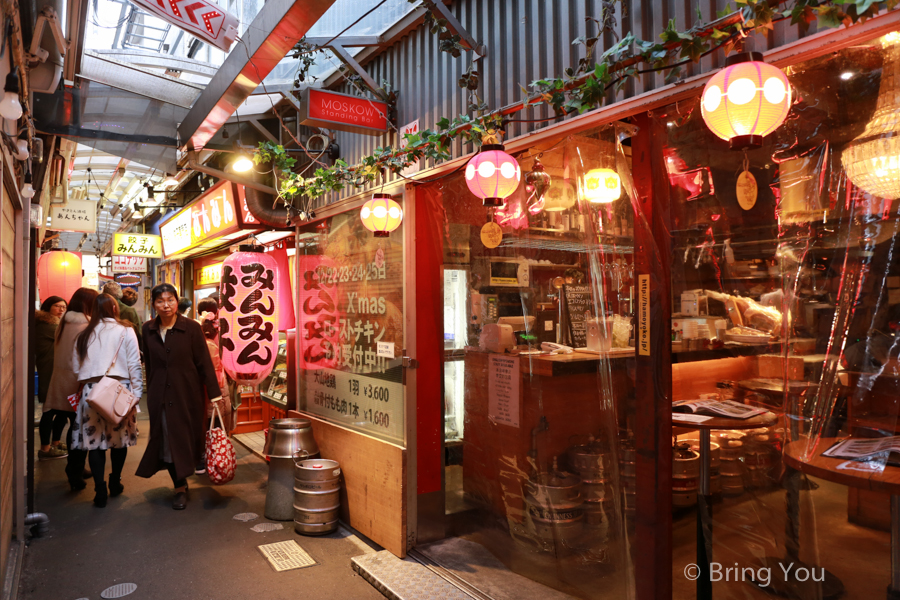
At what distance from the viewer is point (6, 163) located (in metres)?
4.01

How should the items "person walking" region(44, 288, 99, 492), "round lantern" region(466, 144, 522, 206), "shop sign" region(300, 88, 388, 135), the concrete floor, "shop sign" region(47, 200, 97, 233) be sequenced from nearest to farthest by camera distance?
"round lantern" region(466, 144, 522, 206) → the concrete floor → "shop sign" region(300, 88, 388, 135) → "person walking" region(44, 288, 99, 492) → "shop sign" region(47, 200, 97, 233)

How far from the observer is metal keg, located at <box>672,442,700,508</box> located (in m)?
5.52

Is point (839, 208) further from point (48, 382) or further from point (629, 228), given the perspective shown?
point (48, 382)

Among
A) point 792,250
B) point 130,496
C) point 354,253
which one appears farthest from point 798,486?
point 130,496

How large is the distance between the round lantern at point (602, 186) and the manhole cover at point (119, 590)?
4531mm

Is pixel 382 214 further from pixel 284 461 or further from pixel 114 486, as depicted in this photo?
pixel 114 486

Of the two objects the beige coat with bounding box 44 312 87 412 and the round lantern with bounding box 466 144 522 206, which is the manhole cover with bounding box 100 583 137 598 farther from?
the round lantern with bounding box 466 144 522 206

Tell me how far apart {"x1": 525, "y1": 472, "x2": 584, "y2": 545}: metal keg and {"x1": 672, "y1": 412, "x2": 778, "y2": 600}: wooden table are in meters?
1.02

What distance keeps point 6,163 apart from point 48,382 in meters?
4.99

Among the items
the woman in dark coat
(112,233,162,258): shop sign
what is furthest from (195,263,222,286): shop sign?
the woman in dark coat

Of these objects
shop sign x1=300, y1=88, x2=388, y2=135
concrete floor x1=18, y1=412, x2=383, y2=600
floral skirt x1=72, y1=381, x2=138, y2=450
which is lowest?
concrete floor x1=18, y1=412, x2=383, y2=600

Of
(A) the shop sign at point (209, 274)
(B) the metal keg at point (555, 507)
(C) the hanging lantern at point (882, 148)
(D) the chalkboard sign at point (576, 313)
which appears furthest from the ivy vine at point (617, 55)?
(A) the shop sign at point (209, 274)

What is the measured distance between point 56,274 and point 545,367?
8.77 metres

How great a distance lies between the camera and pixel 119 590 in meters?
4.38
